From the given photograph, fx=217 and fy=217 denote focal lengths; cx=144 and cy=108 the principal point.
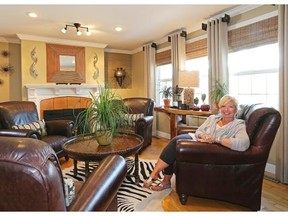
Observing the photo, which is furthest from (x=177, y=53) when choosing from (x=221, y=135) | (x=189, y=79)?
(x=221, y=135)

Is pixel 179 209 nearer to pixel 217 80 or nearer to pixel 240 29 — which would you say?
pixel 217 80

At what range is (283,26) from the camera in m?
2.59

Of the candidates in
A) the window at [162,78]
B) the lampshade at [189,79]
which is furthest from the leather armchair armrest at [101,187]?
the window at [162,78]

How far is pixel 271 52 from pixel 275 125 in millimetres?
1584

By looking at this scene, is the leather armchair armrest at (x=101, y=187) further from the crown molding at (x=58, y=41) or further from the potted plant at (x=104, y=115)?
the crown molding at (x=58, y=41)

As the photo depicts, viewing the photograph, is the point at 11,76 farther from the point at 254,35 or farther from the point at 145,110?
the point at 254,35

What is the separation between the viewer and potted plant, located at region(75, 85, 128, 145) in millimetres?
2176

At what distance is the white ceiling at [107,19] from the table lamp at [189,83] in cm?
95

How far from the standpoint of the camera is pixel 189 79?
3707 millimetres

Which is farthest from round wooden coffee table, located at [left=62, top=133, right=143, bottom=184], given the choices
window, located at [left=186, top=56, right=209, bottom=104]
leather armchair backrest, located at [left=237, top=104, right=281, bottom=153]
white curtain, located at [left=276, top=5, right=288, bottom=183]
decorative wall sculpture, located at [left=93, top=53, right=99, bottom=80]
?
decorative wall sculpture, located at [left=93, top=53, right=99, bottom=80]

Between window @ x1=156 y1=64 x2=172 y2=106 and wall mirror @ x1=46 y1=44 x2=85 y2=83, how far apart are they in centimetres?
188

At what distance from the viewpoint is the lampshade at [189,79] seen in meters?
3.66

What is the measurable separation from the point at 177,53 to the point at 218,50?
3.70 feet

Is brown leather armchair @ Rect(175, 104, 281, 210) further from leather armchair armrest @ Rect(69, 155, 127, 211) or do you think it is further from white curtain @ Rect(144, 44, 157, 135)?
white curtain @ Rect(144, 44, 157, 135)
